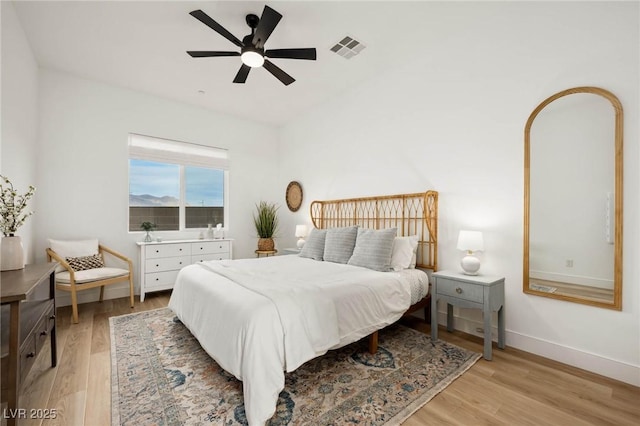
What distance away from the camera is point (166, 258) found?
4.13 meters

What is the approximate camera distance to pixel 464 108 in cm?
295

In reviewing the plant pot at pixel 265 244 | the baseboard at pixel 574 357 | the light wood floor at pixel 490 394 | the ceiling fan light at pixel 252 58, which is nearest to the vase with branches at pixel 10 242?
the light wood floor at pixel 490 394

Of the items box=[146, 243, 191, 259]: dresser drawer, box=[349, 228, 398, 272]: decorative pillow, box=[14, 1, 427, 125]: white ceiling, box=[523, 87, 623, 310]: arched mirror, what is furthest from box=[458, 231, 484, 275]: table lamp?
box=[146, 243, 191, 259]: dresser drawer

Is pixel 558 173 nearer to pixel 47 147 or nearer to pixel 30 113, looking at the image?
pixel 30 113

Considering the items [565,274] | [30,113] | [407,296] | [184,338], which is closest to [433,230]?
[407,296]

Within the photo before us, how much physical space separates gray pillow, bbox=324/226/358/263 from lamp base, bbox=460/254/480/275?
1170mm

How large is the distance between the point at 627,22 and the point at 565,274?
1924mm

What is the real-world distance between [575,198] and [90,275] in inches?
193

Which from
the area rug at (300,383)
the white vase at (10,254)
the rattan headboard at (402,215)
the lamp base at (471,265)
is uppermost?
the rattan headboard at (402,215)

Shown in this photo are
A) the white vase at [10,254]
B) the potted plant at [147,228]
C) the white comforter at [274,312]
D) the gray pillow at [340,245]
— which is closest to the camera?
the white comforter at [274,312]

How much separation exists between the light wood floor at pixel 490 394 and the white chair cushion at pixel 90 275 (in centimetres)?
89

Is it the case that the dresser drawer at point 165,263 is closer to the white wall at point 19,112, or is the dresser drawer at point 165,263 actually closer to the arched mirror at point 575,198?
the white wall at point 19,112

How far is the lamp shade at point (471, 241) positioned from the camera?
2600 mm

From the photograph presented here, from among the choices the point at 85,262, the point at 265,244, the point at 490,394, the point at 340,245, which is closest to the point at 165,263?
the point at 85,262
